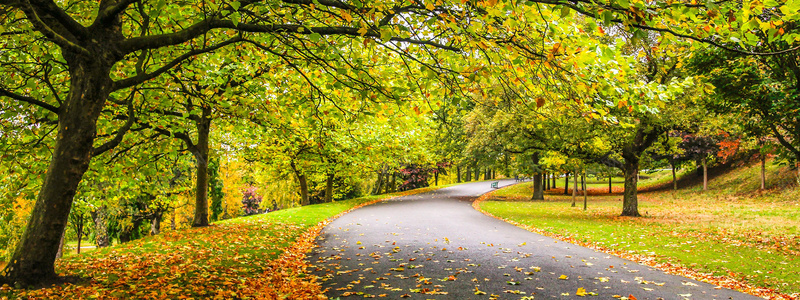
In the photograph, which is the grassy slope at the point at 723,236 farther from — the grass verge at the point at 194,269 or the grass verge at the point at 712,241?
the grass verge at the point at 194,269

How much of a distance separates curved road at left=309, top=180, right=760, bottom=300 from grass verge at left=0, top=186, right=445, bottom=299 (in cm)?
70

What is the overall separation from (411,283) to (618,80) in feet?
14.4

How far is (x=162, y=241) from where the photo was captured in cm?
991

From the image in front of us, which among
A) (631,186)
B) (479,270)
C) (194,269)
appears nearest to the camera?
(194,269)

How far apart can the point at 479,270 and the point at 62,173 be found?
21.9 feet

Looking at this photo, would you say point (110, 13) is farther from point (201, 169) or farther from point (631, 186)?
point (631, 186)

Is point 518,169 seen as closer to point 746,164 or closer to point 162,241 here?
point 746,164

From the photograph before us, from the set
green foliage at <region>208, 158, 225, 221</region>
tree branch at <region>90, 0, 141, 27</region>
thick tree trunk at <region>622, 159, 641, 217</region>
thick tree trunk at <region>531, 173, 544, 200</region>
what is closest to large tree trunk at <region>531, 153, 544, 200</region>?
thick tree trunk at <region>531, 173, 544, 200</region>

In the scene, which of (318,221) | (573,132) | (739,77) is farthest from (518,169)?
(739,77)

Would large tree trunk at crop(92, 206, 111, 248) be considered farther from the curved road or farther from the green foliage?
the curved road

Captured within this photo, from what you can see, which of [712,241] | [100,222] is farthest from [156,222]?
[712,241]

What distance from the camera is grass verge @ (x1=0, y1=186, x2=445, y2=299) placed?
5.59m

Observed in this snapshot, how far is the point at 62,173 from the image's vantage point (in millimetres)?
5188

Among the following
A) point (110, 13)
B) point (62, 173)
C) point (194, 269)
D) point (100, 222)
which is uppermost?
point (110, 13)
